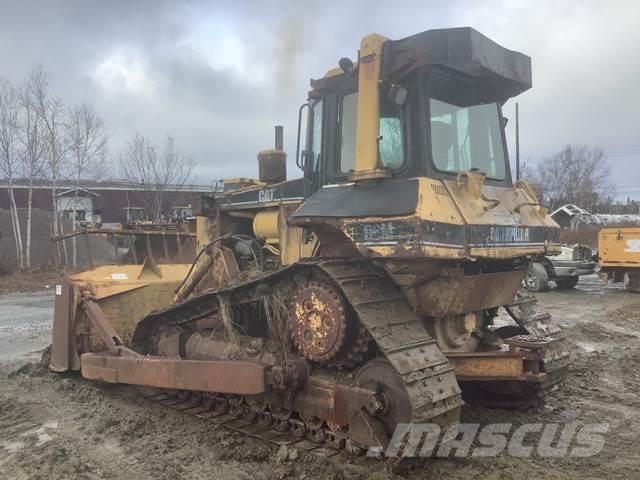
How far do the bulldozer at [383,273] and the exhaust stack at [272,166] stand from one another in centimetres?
39

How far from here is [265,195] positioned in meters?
5.75

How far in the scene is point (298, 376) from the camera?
179 inches

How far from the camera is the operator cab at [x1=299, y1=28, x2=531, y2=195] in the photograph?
422 cm

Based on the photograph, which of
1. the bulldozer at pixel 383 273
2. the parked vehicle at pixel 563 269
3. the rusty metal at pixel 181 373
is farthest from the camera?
the parked vehicle at pixel 563 269

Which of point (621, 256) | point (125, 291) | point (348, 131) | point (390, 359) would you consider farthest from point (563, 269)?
point (390, 359)

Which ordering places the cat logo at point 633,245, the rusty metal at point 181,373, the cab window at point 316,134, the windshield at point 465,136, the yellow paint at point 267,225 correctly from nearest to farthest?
the windshield at point 465,136 → the rusty metal at point 181,373 → the cab window at point 316,134 → the yellow paint at point 267,225 → the cat logo at point 633,245

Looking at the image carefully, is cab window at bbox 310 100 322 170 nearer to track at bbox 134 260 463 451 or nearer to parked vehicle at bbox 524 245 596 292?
track at bbox 134 260 463 451

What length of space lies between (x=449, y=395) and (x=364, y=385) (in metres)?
0.59

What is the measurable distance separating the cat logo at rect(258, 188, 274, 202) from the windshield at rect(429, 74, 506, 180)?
1805mm

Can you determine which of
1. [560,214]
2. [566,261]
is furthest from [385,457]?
[560,214]

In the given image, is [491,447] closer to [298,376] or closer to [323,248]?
[298,376]
